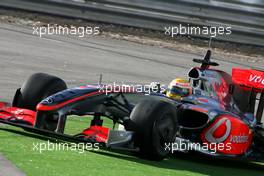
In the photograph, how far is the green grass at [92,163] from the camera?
23.7 feet

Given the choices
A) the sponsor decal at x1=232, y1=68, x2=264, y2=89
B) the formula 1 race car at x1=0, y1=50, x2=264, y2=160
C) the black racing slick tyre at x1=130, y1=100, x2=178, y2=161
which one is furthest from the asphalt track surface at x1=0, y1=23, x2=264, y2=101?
the black racing slick tyre at x1=130, y1=100, x2=178, y2=161

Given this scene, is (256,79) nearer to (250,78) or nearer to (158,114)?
(250,78)

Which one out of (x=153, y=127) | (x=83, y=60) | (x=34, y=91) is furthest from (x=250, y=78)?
(x=83, y=60)

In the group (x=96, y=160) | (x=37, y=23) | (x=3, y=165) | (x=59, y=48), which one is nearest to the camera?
(x=3, y=165)

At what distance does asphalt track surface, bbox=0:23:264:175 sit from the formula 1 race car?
3.34 m

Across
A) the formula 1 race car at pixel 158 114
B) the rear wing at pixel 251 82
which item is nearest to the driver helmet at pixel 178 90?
the formula 1 race car at pixel 158 114

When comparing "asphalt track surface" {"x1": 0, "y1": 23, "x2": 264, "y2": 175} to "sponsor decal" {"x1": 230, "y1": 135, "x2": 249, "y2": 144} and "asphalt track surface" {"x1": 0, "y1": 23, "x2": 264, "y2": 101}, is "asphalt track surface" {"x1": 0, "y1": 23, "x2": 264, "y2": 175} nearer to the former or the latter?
"asphalt track surface" {"x1": 0, "y1": 23, "x2": 264, "y2": 101}

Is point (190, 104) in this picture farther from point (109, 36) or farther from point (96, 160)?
point (109, 36)

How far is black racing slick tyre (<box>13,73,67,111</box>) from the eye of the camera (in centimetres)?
953

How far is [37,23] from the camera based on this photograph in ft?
62.3

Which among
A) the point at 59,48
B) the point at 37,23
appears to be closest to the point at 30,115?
the point at 59,48

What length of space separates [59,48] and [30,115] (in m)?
8.11

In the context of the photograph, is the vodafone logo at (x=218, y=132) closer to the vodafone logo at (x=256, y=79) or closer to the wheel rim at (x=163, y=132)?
the wheel rim at (x=163, y=132)

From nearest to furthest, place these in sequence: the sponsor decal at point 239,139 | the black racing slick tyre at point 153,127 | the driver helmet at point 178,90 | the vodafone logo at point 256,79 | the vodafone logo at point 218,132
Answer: the black racing slick tyre at point 153,127 < the vodafone logo at point 218,132 < the sponsor decal at point 239,139 < the driver helmet at point 178,90 < the vodafone logo at point 256,79
